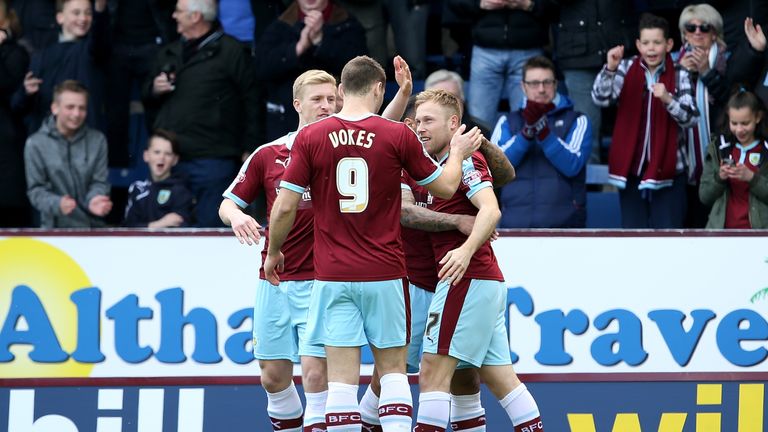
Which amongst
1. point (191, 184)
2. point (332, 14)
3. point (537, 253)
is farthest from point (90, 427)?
point (332, 14)

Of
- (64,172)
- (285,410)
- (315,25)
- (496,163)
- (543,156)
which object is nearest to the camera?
(496,163)

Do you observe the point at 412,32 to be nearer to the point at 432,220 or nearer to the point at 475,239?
the point at 432,220

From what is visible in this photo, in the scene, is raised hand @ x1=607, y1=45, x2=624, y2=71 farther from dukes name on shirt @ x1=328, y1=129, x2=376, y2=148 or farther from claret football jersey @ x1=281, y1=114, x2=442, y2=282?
dukes name on shirt @ x1=328, y1=129, x2=376, y2=148

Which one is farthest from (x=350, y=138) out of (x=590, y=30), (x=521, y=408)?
(x=590, y=30)

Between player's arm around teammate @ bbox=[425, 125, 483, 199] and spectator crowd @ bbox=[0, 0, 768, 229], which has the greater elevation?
spectator crowd @ bbox=[0, 0, 768, 229]

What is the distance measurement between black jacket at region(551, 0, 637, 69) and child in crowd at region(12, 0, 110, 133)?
3827 mm

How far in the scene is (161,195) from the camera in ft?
32.8

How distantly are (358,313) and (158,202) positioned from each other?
3.59 metres

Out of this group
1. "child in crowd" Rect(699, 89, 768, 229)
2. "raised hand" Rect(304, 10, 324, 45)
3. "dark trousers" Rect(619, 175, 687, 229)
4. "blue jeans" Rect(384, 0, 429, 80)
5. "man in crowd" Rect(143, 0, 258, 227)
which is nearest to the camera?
"child in crowd" Rect(699, 89, 768, 229)

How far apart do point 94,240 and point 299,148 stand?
8.47ft

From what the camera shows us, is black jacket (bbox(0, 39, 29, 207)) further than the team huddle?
Yes

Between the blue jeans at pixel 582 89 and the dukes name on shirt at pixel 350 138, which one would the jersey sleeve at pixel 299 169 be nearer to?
the dukes name on shirt at pixel 350 138

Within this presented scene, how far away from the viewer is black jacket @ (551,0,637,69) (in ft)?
34.9

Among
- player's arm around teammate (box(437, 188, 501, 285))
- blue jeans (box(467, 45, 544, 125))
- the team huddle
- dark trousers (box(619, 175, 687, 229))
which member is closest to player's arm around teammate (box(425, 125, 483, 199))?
the team huddle
